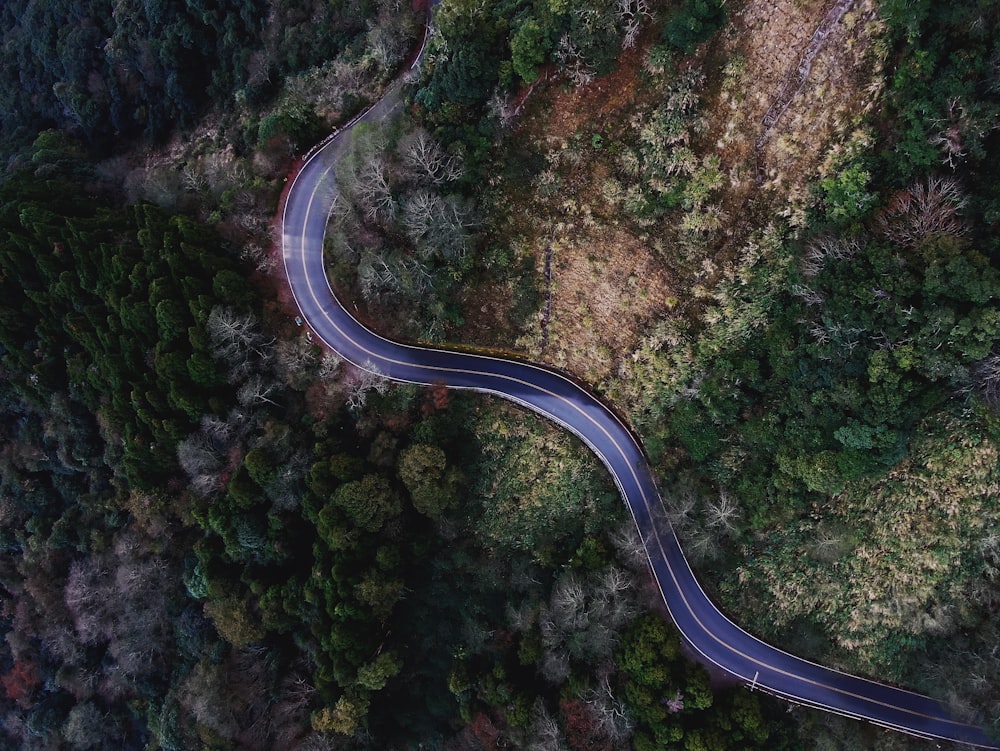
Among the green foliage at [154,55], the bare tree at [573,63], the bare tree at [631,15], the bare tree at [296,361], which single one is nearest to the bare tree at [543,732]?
the bare tree at [296,361]

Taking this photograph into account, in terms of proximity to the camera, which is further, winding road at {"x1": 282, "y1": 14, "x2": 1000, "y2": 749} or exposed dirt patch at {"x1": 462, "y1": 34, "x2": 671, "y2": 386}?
winding road at {"x1": 282, "y1": 14, "x2": 1000, "y2": 749}

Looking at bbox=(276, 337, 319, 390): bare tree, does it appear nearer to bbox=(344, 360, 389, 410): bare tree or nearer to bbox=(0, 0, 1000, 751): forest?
bbox=(0, 0, 1000, 751): forest

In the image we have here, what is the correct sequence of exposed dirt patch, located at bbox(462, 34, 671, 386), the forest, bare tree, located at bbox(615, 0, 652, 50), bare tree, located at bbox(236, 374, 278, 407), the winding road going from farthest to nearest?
the winding road
bare tree, located at bbox(236, 374, 278, 407)
exposed dirt patch, located at bbox(462, 34, 671, 386)
the forest
bare tree, located at bbox(615, 0, 652, 50)

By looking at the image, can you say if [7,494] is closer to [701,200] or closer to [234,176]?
[234,176]

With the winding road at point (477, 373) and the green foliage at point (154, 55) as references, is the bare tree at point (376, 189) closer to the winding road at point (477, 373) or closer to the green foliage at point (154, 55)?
the winding road at point (477, 373)

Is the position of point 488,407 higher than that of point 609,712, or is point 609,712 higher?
point 488,407

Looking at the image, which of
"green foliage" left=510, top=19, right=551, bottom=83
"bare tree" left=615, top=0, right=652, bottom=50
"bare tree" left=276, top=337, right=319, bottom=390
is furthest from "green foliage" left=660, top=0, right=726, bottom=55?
"bare tree" left=276, top=337, right=319, bottom=390

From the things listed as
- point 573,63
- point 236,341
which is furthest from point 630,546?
point 573,63

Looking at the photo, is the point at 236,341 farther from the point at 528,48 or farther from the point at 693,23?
the point at 693,23
